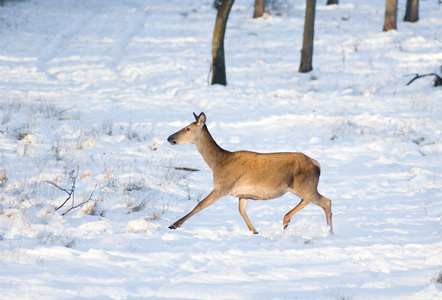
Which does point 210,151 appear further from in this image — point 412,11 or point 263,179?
point 412,11

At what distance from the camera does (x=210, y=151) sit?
7012mm

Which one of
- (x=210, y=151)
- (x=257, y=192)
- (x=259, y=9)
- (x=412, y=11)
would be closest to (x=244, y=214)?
(x=257, y=192)

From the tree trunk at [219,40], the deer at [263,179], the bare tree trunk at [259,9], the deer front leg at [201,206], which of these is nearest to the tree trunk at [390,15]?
the bare tree trunk at [259,9]

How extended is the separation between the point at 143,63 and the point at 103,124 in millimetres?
10434

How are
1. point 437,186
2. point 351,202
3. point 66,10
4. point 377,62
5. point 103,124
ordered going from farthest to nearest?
point 66,10 → point 377,62 → point 103,124 → point 437,186 → point 351,202

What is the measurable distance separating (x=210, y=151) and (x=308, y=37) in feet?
41.5

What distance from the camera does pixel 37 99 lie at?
45.0 feet

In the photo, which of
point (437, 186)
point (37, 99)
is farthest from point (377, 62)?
point (37, 99)

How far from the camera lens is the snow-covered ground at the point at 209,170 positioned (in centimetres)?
465

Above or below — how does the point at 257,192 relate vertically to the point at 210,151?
below

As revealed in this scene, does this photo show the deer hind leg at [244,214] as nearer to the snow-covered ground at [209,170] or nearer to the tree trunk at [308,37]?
the snow-covered ground at [209,170]

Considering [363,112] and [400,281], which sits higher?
[400,281]

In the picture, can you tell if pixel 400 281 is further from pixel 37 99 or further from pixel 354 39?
pixel 354 39

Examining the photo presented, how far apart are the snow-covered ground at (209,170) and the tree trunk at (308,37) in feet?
2.35
